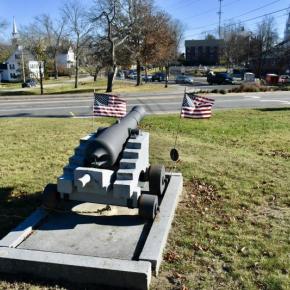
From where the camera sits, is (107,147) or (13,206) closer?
(107,147)

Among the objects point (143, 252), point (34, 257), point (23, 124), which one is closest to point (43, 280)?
point (34, 257)

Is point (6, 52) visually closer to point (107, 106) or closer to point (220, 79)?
point (220, 79)

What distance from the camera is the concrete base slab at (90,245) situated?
15.2 feet

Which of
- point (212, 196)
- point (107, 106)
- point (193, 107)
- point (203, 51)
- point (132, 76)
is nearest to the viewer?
point (212, 196)

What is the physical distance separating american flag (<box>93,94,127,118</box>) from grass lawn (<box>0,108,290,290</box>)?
1214 mm

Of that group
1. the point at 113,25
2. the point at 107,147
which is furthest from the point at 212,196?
the point at 113,25

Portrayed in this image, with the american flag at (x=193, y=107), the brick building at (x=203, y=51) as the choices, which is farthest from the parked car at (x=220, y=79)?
the brick building at (x=203, y=51)

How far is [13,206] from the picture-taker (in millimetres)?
6859

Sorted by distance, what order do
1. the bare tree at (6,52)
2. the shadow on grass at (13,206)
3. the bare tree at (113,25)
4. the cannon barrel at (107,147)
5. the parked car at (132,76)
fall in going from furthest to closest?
1. the bare tree at (6,52)
2. the parked car at (132,76)
3. the bare tree at (113,25)
4. the shadow on grass at (13,206)
5. the cannon barrel at (107,147)

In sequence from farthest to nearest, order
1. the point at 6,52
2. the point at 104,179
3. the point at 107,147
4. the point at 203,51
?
the point at 203,51 < the point at 6,52 < the point at 107,147 < the point at 104,179

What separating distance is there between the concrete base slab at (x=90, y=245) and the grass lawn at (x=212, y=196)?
22 centimetres

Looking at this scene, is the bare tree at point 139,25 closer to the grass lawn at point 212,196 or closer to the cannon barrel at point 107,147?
the grass lawn at point 212,196

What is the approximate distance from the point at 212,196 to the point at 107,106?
168 inches

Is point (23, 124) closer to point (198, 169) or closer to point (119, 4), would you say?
point (198, 169)
